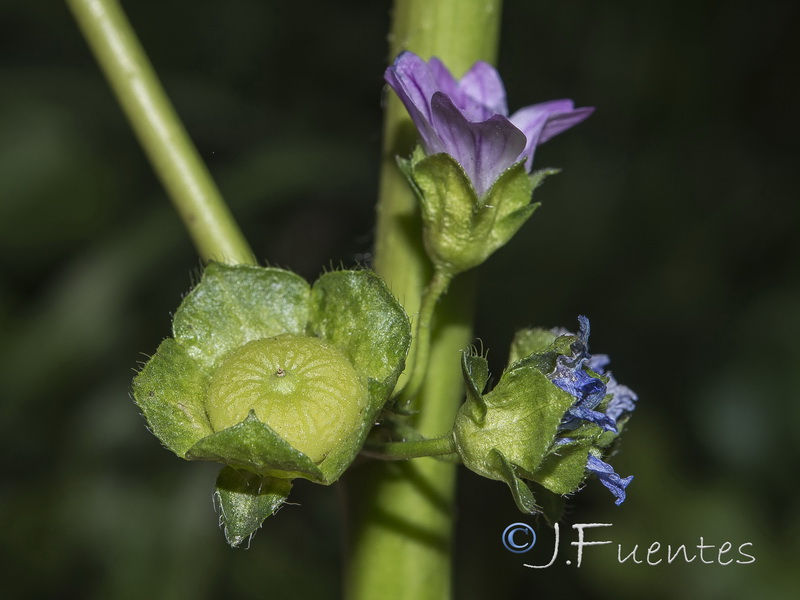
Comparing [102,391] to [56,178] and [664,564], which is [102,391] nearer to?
[56,178]

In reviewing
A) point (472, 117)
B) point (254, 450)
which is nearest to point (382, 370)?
point (254, 450)

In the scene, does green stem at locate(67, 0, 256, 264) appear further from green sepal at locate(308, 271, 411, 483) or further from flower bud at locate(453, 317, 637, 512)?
flower bud at locate(453, 317, 637, 512)

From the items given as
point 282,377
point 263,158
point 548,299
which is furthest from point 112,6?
point 548,299

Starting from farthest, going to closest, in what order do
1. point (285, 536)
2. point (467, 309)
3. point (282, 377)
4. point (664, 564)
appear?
point (285, 536), point (664, 564), point (467, 309), point (282, 377)

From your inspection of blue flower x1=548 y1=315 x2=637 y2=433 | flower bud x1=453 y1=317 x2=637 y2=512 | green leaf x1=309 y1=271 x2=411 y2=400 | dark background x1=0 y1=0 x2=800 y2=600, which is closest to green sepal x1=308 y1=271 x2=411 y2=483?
green leaf x1=309 y1=271 x2=411 y2=400

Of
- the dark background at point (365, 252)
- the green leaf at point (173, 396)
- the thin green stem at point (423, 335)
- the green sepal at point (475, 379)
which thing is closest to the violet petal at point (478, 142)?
the thin green stem at point (423, 335)

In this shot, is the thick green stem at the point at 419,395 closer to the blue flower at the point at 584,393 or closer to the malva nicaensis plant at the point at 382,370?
the malva nicaensis plant at the point at 382,370
